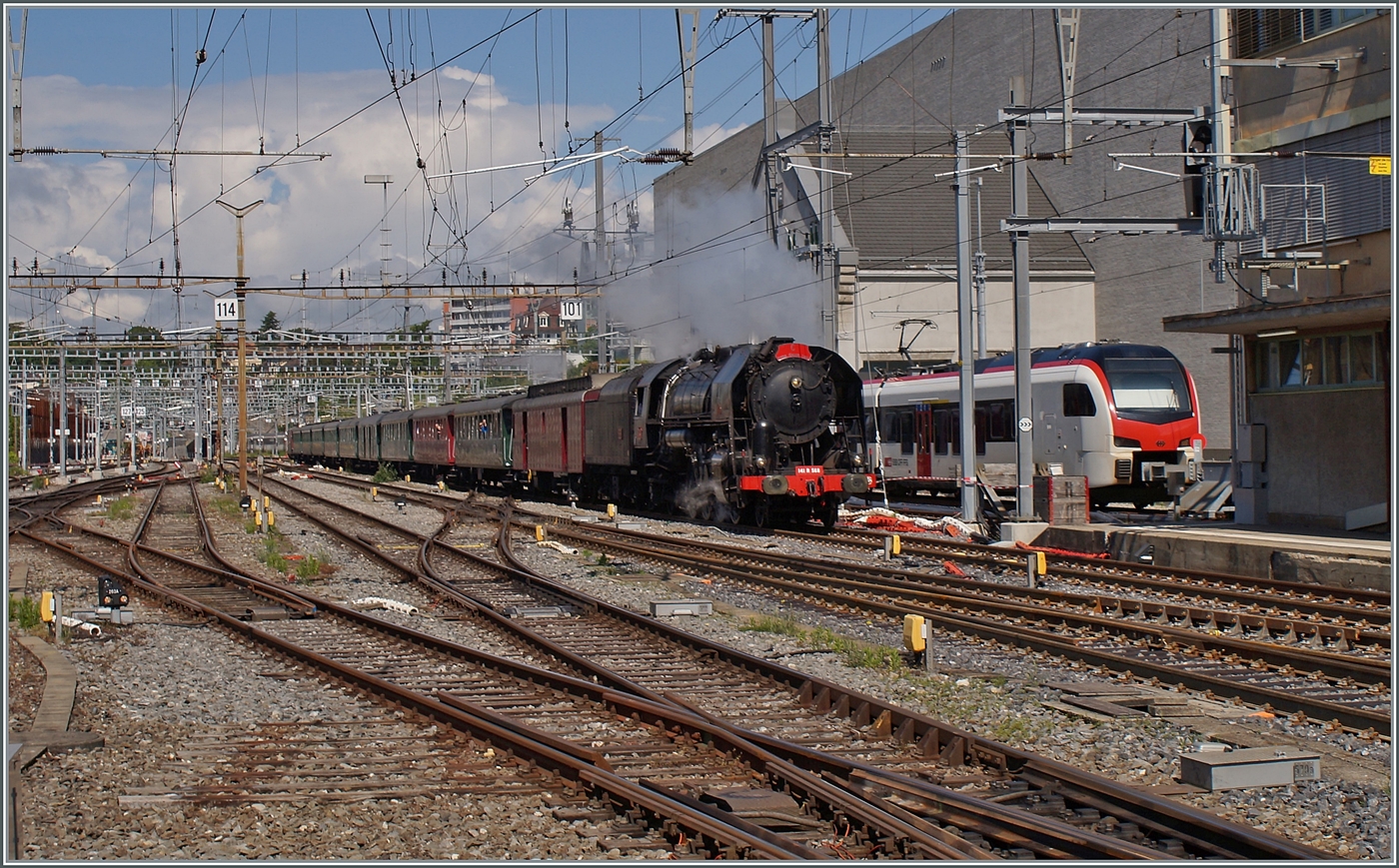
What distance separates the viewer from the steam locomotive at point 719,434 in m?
22.0

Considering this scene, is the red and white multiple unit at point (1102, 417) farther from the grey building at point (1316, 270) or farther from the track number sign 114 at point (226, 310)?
the track number sign 114 at point (226, 310)

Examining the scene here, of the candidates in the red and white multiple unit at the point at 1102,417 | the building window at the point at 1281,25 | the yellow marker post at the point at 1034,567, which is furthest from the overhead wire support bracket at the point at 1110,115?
the yellow marker post at the point at 1034,567

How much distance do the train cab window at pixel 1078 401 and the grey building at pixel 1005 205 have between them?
13947 mm

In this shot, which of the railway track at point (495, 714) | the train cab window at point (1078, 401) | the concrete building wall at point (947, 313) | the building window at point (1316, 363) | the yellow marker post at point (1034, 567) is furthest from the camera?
the concrete building wall at point (947, 313)

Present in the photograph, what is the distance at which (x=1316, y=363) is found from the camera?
19078mm

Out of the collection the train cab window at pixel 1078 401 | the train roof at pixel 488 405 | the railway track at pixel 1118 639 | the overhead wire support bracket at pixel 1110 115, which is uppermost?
the overhead wire support bracket at pixel 1110 115

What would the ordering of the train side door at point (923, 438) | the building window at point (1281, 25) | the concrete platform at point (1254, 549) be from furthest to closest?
1. the train side door at point (923, 438)
2. the building window at point (1281, 25)
3. the concrete platform at point (1254, 549)

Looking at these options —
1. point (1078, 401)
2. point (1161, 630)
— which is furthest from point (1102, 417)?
point (1161, 630)

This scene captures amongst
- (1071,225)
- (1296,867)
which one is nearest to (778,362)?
(1071,225)

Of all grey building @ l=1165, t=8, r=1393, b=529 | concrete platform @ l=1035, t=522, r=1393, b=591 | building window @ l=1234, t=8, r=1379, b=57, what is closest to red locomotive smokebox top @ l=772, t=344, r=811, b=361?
concrete platform @ l=1035, t=522, r=1393, b=591

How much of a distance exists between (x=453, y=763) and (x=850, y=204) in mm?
45395

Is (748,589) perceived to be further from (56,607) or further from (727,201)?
(727,201)

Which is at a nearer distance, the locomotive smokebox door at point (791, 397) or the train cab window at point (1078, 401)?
the locomotive smokebox door at point (791, 397)

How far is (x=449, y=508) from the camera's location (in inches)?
1212
